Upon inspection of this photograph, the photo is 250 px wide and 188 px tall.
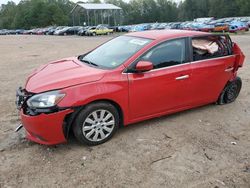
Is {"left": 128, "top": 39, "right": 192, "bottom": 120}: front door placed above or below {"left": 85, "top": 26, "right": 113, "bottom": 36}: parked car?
below

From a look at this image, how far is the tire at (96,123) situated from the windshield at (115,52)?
2.33ft

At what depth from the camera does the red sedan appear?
4.03 m

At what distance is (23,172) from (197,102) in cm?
320

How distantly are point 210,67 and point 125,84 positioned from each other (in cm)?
183

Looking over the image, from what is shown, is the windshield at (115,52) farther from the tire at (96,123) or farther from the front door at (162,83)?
the tire at (96,123)

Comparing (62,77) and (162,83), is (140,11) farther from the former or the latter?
(62,77)

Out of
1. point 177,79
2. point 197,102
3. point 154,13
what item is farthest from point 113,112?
point 154,13

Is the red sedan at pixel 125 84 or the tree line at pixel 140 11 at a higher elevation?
the tree line at pixel 140 11

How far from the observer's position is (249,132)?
483 cm

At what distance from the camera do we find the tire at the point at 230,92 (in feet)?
19.4

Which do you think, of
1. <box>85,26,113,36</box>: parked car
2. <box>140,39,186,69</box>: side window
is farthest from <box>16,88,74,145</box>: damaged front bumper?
<box>85,26,113,36</box>: parked car

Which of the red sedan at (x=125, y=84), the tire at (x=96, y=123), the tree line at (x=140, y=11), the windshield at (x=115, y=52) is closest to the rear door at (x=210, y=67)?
the red sedan at (x=125, y=84)

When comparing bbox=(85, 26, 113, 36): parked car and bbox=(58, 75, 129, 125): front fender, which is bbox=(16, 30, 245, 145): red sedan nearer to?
bbox=(58, 75, 129, 125): front fender

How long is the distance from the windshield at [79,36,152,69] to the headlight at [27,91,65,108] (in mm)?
1001
